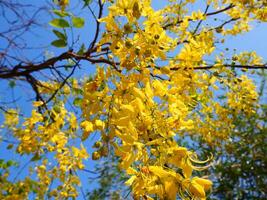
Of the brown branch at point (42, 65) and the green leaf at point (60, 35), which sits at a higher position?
the brown branch at point (42, 65)

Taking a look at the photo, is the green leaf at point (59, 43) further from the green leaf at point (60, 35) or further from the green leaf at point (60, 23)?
the green leaf at point (60, 23)

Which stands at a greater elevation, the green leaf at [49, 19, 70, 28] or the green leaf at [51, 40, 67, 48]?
the green leaf at [51, 40, 67, 48]

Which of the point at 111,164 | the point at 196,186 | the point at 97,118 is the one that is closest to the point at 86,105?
the point at 97,118

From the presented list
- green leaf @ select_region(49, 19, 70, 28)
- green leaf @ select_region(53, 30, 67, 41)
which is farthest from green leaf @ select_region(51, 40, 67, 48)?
green leaf @ select_region(49, 19, 70, 28)

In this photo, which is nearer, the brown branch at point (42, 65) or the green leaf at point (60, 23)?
the green leaf at point (60, 23)

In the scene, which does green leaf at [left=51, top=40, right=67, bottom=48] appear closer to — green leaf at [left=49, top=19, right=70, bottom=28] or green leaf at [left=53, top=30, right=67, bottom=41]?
green leaf at [left=53, top=30, right=67, bottom=41]

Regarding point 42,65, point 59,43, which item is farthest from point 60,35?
point 42,65

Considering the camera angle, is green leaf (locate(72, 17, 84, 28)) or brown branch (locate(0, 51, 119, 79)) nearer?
green leaf (locate(72, 17, 84, 28))

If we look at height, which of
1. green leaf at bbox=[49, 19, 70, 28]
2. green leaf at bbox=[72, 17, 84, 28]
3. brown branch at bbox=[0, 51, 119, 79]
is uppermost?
brown branch at bbox=[0, 51, 119, 79]

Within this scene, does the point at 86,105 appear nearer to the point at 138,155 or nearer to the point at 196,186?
the point at 138,155

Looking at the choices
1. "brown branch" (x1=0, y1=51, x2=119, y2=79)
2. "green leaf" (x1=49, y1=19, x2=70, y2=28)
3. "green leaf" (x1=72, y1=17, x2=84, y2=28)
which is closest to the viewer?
"green leaf" (x1=49, y1=19, x2=70, y2=28)

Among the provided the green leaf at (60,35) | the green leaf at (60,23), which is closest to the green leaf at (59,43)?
the green leaf at (60,35)

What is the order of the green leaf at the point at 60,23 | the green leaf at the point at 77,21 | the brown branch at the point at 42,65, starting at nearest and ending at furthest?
the green leaf at the point at 60,23 → the green leaf at the point at 77,21 → the brown branch at the point at 42,65

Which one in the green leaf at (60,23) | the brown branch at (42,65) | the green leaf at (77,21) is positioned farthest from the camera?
the brown branch at (42,65)
